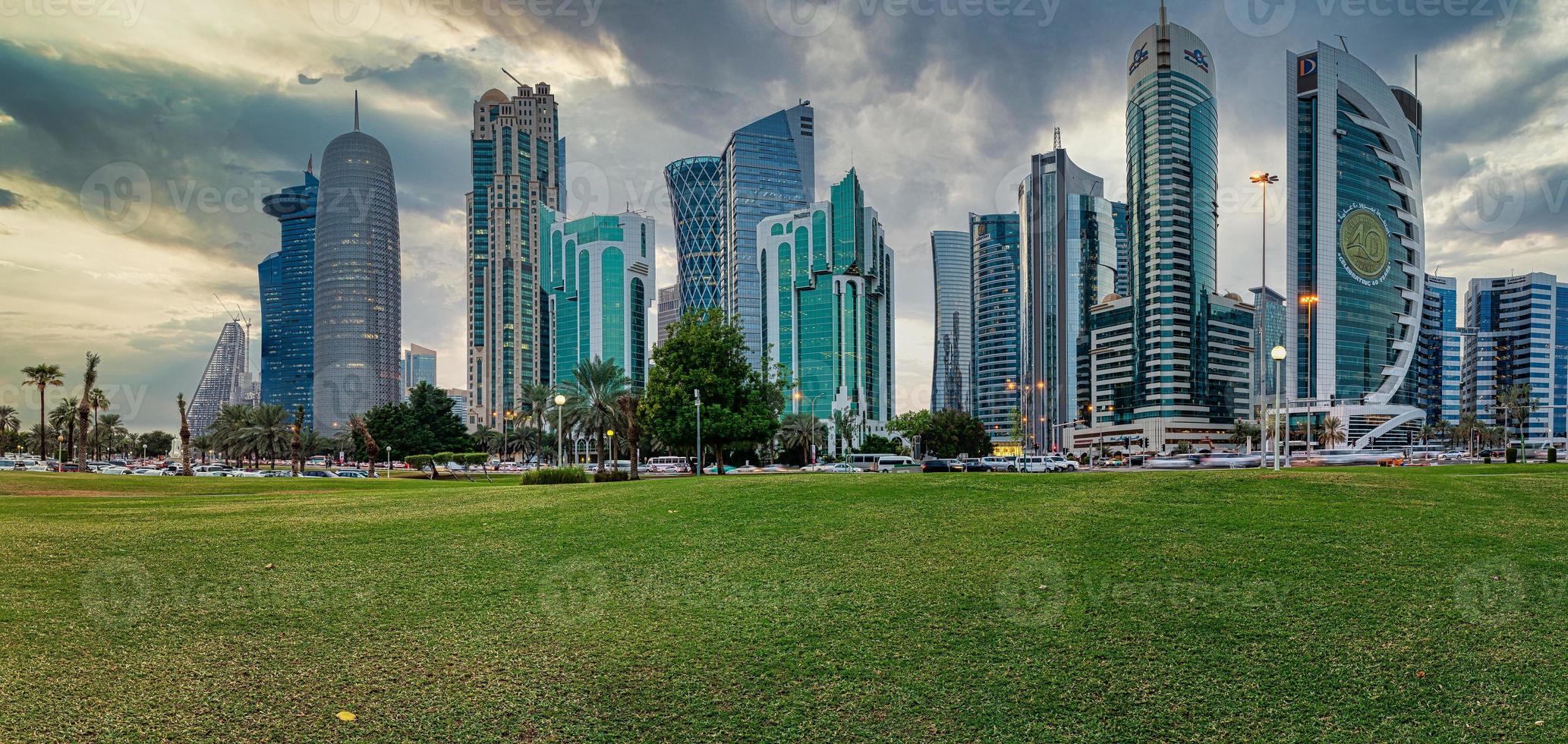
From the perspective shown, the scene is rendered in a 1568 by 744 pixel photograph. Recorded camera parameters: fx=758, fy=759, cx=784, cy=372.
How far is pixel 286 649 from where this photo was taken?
7.12 metres

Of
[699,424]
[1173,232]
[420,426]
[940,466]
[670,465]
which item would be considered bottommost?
[670,465]

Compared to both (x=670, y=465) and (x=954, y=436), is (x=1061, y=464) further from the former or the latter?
(x=954, y=436)

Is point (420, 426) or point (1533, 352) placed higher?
point (1533, 352)

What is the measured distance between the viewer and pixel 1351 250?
472ft

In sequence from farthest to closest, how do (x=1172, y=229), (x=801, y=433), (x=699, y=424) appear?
(x=1172, y=229)
(x=801, y=433)
(x=699, y=424)

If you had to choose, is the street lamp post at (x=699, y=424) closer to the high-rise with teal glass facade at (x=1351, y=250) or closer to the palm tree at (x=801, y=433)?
the palm tree at (x=801, y=433)

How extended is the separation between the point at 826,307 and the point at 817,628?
176m

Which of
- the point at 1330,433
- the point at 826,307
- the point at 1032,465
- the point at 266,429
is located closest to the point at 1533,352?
the point at 1330,433

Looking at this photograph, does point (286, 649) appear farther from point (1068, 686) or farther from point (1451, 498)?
point (1451, 498)

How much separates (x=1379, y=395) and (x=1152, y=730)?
178 m

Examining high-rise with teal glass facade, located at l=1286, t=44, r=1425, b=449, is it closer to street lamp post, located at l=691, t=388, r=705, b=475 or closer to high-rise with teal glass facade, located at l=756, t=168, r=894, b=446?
high-rise with teal glass facade, located at l=756, t=168, r=894, b=446

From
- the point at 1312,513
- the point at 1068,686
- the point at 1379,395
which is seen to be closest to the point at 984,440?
the point at 1379,395

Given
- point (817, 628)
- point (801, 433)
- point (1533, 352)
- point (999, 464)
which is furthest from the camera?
point (1533, 352)

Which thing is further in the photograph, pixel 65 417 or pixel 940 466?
pixel 65 417
